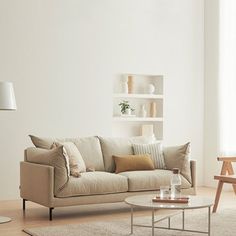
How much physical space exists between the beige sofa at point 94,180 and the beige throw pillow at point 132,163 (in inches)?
4.2

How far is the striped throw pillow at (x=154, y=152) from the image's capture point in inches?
277

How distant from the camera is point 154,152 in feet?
23.2

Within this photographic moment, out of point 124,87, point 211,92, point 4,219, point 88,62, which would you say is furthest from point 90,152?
point 211,92

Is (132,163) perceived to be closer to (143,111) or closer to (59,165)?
(59,165)

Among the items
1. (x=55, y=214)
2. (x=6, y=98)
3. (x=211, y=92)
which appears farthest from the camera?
(x=211, y=92)

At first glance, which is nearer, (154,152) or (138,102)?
(154,152)

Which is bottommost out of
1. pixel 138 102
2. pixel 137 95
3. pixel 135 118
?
pixel 135 118

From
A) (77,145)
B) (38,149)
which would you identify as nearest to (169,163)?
(77,145)

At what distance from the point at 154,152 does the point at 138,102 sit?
6.07 feet

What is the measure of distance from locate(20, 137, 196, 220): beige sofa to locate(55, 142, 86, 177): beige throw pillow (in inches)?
4.1

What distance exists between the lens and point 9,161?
7406 millimetres

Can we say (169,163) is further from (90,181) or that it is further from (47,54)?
(47,54)

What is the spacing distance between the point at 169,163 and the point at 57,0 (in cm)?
274

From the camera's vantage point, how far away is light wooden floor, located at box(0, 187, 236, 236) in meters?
5.62
